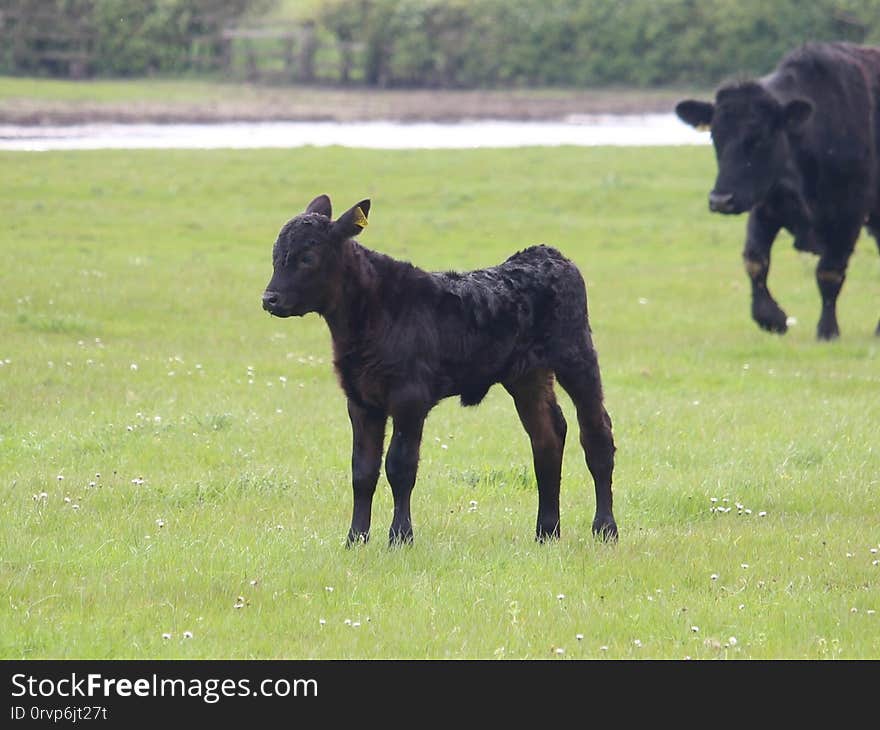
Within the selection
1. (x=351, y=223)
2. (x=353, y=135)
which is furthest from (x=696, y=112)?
(x=353, y=135)

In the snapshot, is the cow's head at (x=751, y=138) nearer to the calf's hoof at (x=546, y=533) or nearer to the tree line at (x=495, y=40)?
the calf's hoof at (x=546, y=533)

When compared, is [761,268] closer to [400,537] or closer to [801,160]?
[801,160]

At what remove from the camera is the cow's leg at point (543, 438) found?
30.0 ft

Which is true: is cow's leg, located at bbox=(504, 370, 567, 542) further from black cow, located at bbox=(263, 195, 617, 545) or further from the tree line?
the tree line

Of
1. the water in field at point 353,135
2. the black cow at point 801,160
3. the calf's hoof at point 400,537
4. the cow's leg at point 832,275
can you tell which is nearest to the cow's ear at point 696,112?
the black cow at point 801,160

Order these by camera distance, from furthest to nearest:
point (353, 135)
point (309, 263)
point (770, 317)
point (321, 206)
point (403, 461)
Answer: point (353, 135)
point (770, 317)
point (321, 206)
point (403, 461)
point (309, 263)

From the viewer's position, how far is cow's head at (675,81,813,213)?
1630 centimetres

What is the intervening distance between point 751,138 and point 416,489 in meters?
7.72

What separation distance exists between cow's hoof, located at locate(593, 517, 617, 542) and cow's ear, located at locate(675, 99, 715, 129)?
881cm

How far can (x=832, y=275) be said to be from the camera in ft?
55.5

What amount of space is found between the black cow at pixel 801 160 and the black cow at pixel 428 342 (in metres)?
7.45

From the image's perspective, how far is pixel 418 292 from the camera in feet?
28.7

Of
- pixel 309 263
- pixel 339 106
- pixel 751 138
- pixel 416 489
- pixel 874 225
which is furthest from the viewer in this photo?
pixel 339 106
